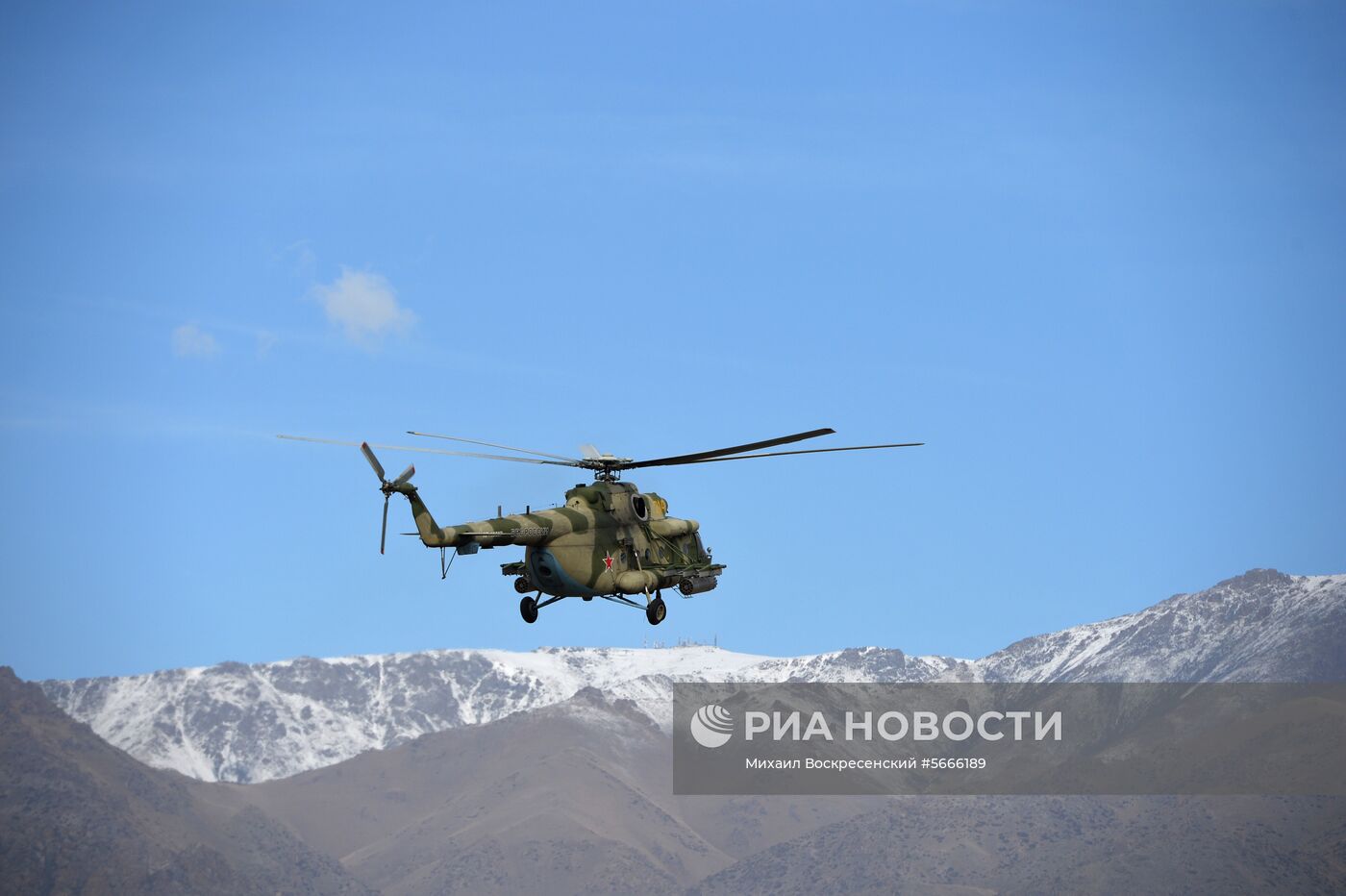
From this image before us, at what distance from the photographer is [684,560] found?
8862 cm

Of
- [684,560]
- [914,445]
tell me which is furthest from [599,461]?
[914,445]

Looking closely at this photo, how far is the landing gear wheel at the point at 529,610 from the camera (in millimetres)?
82000

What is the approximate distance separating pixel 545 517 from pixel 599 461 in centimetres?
627

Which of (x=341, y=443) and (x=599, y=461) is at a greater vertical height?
(x=599, y=461)

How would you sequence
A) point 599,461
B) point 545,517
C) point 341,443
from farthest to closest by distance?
point 599,461
point 545,517
point 341,443

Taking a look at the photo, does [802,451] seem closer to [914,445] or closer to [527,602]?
[914,445]

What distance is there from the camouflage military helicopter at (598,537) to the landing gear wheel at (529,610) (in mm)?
40

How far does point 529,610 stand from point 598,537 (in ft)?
14.8

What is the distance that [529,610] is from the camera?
269ft

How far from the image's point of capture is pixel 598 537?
83.9m

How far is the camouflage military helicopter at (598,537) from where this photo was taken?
7838cm

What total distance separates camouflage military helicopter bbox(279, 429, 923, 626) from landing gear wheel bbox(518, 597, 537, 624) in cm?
4

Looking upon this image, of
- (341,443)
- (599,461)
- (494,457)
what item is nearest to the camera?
(341,443)

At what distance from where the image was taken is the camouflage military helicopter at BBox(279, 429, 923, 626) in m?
78.4
